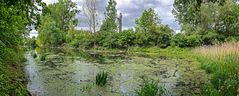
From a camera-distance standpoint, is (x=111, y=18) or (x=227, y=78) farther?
(x=111, y=18)

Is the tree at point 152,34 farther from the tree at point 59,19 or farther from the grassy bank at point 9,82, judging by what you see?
the grassy bank at point 9,82

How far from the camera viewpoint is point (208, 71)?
1499 centimetres

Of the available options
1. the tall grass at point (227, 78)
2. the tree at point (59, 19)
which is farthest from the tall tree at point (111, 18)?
the tall grass at point (227, 78)

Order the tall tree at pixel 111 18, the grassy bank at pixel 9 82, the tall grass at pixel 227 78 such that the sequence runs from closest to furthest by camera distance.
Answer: the grassy bank at pixel 9 82 < the tall grass at pixel 227 78 < the tall tree at pixel 111 18

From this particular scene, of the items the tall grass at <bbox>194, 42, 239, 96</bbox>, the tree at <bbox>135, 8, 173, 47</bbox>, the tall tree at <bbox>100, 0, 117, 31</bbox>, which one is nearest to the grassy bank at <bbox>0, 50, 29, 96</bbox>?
the tall grass at <bbox>194, 42, 239, 96</bbox>

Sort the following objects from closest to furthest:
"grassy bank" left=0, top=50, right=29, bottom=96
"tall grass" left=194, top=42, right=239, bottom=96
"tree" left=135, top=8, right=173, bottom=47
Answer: "grassy bank" left=0, top=50, right=29, bottom=96 < "tall grass" left=194, top=42, right=239, bottom=96 < "tree" left=135, top=8, right=173, bottom=47

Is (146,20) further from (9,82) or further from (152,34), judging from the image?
(9,82)

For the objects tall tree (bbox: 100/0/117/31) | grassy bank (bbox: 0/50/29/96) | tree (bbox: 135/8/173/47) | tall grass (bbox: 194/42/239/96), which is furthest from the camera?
tall tree (bbox: 100/0/117/31)

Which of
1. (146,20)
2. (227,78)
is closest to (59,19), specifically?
(146,20)

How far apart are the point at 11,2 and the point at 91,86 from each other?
4.87 meters

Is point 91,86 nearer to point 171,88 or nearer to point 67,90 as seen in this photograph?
point 67,90

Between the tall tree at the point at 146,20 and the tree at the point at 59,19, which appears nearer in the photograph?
the tall tree at the point at 146,20

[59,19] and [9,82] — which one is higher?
[59,19]

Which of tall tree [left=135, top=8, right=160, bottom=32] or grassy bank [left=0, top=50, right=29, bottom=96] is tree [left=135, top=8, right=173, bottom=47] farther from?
grassy bank [left=0, top=50, right=29, bottom=96]
